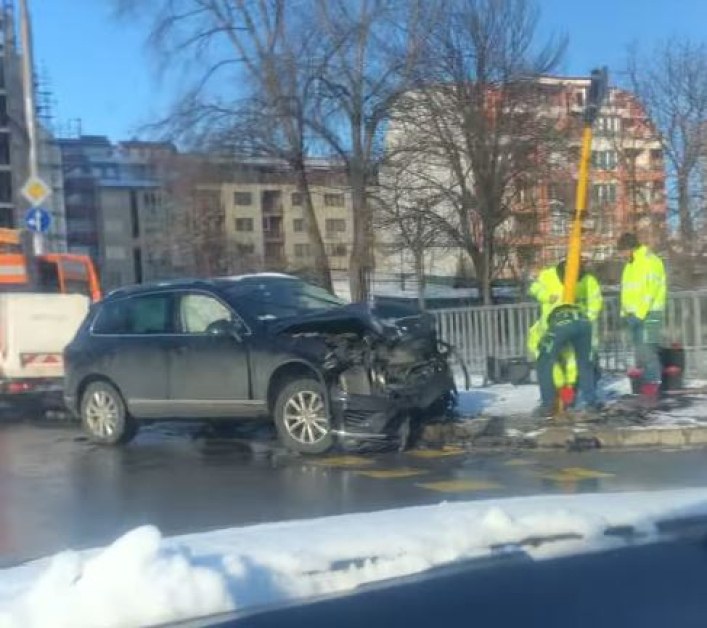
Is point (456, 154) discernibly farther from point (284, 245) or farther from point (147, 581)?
point (147, 581)

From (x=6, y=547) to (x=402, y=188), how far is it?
2545 centimetres

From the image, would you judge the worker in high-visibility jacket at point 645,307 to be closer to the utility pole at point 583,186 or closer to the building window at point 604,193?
the utility pole at point 583,186

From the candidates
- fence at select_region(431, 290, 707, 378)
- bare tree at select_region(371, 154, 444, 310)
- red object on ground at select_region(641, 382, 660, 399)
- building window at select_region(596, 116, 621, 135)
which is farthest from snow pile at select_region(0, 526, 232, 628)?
building window at select_region(596, 116, 621, 135)

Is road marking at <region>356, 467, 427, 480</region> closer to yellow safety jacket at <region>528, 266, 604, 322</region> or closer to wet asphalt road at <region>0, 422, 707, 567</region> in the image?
wet asphalt road at <region>0, 422, 707, 567</region>

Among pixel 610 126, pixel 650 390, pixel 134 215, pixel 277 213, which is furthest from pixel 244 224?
pixel 650 390

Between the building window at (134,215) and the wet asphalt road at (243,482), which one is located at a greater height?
the building window at (134,215)

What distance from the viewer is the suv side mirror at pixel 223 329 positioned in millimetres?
11625

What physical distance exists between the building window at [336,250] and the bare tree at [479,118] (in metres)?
4.95

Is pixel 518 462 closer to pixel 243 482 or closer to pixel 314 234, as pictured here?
pixel 243 482

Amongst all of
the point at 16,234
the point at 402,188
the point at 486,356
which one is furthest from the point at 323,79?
the point at 486,356

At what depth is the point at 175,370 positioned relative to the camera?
12008mm

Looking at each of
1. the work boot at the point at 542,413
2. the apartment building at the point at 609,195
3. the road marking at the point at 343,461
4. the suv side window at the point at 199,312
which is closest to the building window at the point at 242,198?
the apartment building at the point at 609,195

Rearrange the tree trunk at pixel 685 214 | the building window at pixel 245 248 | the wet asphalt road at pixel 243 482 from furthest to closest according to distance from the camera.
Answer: the building window at pixel 245 248 → the tree trunk at pixel 685 214 → the wet asphalt road at pixel 243 482

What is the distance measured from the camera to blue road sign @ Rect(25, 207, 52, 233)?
21.4 m
